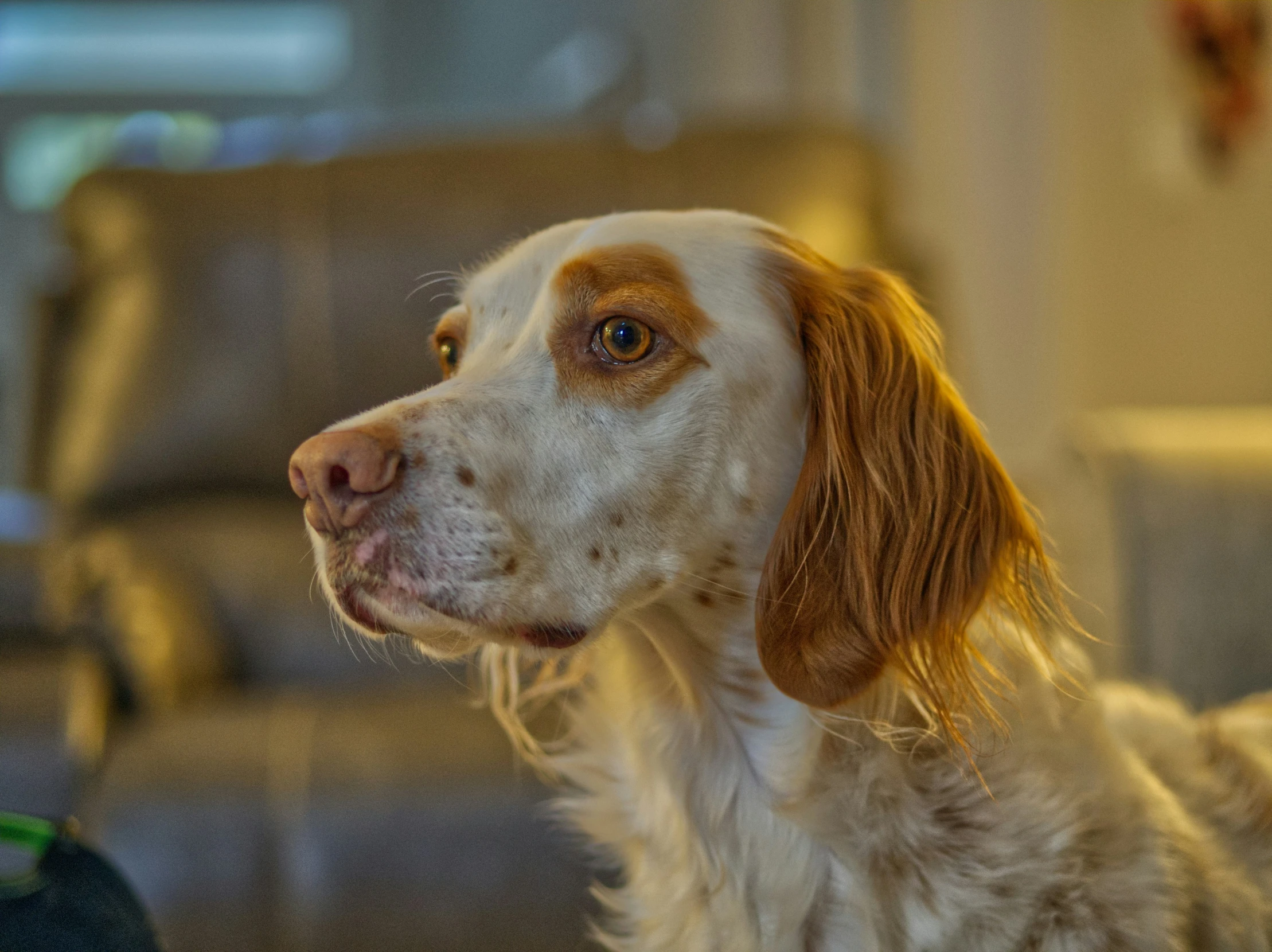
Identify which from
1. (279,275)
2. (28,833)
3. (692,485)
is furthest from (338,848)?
(279,275)

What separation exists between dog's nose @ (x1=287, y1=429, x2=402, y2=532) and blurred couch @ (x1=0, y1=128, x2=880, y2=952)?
12.6 inches

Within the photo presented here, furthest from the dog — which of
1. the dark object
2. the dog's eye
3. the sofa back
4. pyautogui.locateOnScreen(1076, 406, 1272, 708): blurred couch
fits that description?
the sofa back

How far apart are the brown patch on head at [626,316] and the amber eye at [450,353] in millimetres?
200

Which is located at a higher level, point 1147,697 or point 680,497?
point 680,497

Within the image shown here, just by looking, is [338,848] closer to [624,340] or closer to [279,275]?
[624,340]

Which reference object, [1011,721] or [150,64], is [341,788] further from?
[150,64]

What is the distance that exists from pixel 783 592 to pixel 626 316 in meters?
0.28

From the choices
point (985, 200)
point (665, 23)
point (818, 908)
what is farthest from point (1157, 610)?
point (665, 23)

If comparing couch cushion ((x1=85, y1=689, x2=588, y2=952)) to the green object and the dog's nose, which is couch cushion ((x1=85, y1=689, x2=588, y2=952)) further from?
the dog's nose

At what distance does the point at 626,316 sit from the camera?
38.9 inches

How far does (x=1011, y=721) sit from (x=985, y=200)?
2.92 m

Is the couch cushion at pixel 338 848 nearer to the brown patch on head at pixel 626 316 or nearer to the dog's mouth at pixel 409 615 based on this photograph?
the dog's mouth at pixel 409 615

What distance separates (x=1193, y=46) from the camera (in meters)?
3.50

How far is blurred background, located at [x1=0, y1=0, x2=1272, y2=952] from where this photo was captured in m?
1.47
